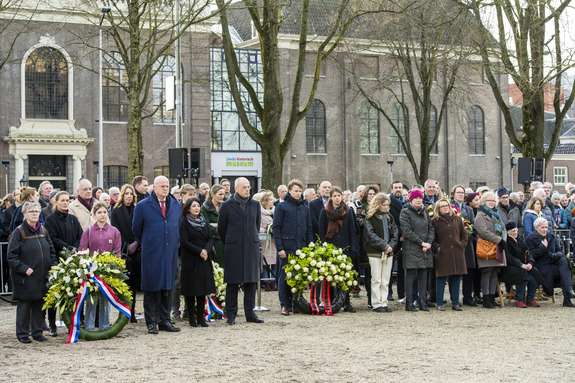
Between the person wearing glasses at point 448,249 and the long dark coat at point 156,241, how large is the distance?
16.2ft

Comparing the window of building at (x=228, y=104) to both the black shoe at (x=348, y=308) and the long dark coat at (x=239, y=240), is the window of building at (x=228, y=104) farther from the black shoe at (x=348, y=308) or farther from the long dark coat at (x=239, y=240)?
the long dark coat at (x=239, y=240)

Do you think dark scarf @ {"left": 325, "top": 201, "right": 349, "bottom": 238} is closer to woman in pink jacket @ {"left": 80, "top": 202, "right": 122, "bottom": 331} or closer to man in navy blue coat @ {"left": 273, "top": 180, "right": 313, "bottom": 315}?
man in navy blue coat @ {"left": 273, "top": 180, "right": 313, "bottom": 315}

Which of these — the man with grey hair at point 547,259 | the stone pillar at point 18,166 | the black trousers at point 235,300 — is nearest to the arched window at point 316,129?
the stone pillar at point 18,166

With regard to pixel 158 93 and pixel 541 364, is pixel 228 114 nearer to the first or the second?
pixel 158 93

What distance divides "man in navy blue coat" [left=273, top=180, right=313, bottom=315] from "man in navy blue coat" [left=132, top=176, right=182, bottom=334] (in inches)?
90.5

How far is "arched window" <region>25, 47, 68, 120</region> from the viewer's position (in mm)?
40969

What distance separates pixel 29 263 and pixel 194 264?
2.37 metres

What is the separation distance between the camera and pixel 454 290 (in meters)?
13.8

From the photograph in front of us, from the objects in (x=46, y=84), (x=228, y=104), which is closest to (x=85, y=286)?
(x=46, y=84)

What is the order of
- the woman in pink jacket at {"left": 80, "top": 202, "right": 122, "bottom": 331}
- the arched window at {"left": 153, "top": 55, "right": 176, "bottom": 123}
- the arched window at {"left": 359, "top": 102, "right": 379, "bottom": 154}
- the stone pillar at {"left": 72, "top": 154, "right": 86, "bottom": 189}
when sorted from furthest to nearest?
1. the arched window at {"left": 359, "top": 102, "right": 379, "bottom": 154}
2. the arched window at {"left": 153, "top": 55, "right": 176, "bottom": 123}
3. the stone pillar at {"left": 72, "top": 154, "right": 86, "bottom": 189}
4. the woman in pink jacket at {"left": 80, "top": 202, "right": 122, "bottom": 331}

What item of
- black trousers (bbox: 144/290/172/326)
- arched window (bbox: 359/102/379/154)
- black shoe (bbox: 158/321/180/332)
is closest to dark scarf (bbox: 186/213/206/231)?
black trousers (bbox: 144/290/172/326)

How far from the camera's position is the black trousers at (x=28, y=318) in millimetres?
10430

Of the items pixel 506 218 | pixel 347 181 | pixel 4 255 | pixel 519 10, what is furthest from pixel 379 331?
pixel 347 181

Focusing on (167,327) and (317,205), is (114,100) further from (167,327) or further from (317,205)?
(167,327)
